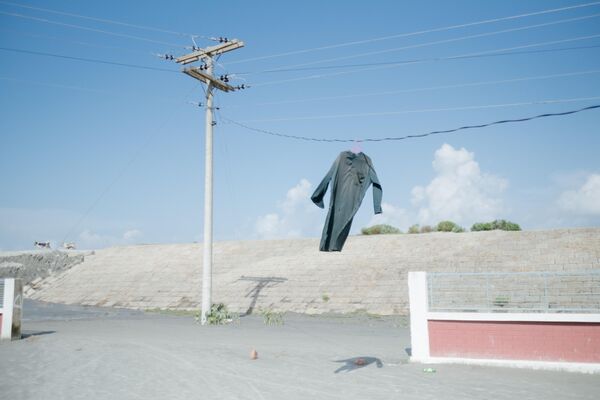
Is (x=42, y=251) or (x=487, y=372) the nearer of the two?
(x=487, y=372)

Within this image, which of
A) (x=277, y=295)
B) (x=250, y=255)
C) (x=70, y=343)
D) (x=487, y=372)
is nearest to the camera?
(x=487, y=372)

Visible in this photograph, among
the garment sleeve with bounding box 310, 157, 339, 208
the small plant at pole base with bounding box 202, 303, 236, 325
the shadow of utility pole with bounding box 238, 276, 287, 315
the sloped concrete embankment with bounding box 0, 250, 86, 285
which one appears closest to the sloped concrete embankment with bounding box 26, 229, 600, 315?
the shadow of utility pole with bounding box 238, 276, 287, 315

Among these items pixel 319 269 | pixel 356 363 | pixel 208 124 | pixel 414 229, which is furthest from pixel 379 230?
pixel 356 363

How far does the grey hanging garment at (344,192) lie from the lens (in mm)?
9711

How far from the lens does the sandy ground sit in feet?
28.5

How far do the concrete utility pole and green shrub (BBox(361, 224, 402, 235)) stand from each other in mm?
30327

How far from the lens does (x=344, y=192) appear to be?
32.4 feet

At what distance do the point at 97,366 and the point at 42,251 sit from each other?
140 feet

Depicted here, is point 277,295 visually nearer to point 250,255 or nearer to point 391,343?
point 250,255

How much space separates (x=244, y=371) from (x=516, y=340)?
6075 mm

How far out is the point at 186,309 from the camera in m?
28.9

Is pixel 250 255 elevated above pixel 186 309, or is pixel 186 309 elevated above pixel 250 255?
pixel 250 255

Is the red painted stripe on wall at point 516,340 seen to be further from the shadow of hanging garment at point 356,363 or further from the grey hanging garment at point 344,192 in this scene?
the grey hanging garment at point 344,192

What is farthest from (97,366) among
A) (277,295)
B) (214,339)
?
(277,295)
